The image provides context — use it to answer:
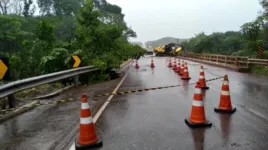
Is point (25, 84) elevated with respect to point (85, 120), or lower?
elevated

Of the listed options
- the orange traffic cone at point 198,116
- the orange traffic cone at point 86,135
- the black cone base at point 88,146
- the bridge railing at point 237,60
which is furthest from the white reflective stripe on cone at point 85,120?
the bridge railing at point 237,60

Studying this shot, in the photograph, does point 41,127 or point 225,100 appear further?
point 225,100

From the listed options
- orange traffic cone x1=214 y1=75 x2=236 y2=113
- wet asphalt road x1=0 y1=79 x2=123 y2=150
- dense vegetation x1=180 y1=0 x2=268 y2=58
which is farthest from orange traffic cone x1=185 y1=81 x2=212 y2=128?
dense vegetation x1=180 y1=0 x2=268 y2=58

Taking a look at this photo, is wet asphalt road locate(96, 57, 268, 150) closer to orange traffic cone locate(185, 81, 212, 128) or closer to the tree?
orange traffic cone locate(185, 81, 212, 128)

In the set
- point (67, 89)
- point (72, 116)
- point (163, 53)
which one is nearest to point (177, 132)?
point (72, 116)

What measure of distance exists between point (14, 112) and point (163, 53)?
4957 centimetres

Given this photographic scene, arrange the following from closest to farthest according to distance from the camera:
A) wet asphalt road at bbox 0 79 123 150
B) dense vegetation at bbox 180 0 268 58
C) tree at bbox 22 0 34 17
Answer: wet asphalt road at bbox 0 79 123 150 < dense vegetation at bbox 180 0 268 58 < tree at bbox 22 0 34 17

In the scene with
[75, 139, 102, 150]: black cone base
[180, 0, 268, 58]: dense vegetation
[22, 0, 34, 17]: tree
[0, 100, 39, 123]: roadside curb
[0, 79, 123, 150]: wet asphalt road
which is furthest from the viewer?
[22, 0, 34, 17]: tree

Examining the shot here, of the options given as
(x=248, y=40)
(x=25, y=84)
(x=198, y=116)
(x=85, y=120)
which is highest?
(x=248, y=40)

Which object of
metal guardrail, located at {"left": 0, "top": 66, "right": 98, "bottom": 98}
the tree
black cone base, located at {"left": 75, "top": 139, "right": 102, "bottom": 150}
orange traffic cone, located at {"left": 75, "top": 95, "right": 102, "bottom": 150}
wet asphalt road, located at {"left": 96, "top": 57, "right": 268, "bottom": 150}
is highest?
the tree

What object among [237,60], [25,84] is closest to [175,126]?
[25,84]

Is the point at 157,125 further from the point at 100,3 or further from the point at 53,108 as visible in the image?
the point at 100,3

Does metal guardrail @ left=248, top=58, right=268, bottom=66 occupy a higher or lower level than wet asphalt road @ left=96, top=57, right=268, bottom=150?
higher

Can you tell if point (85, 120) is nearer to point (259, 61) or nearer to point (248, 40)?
point (259, 61)
